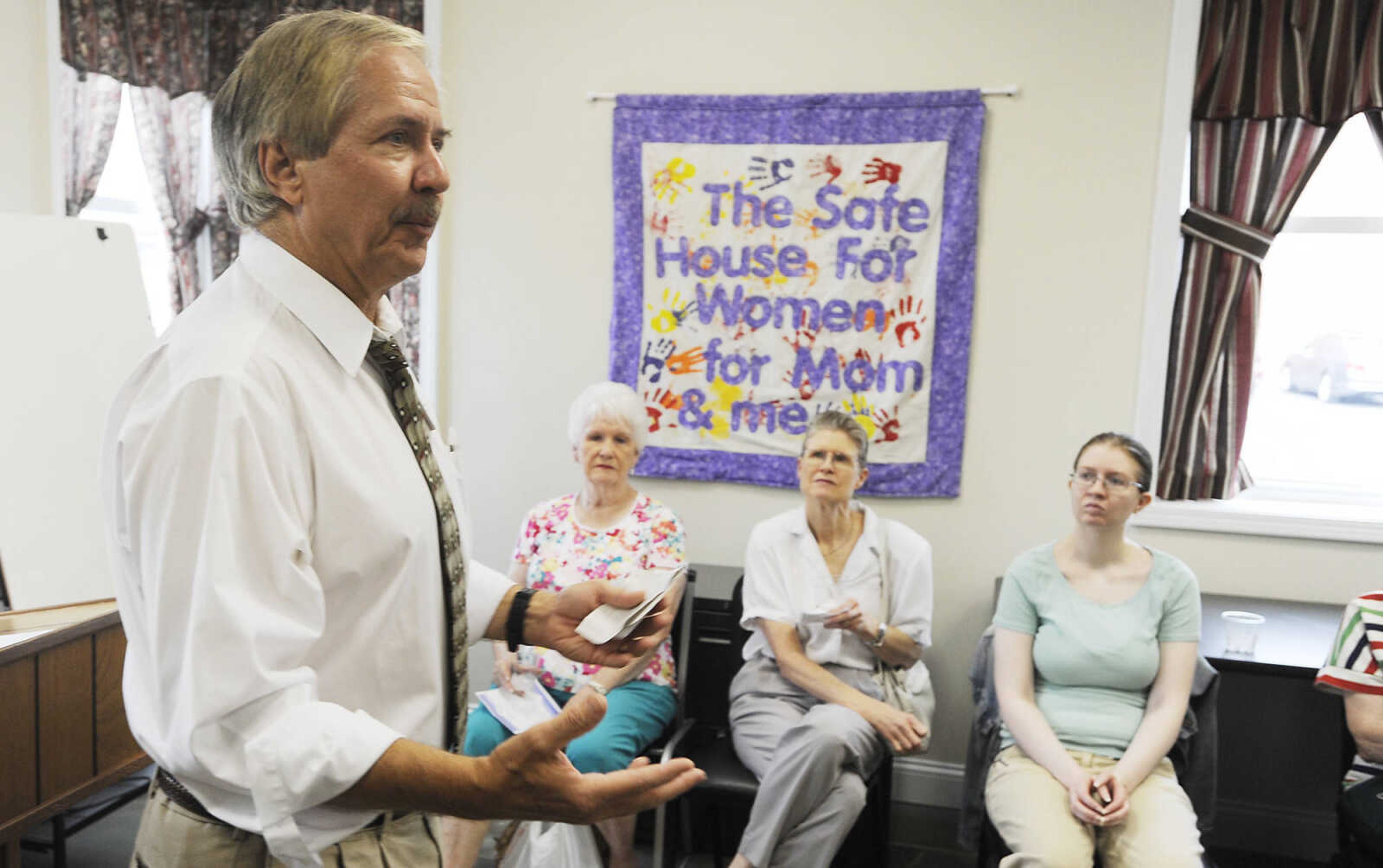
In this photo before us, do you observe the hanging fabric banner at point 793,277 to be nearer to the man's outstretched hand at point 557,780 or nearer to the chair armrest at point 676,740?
the chair armrest at point 676,740

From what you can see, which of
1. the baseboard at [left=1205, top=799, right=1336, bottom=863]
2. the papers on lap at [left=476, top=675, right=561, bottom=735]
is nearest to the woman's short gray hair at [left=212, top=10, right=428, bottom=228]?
the papers on lap at [left=476, top=675, right=561, bottom=735]

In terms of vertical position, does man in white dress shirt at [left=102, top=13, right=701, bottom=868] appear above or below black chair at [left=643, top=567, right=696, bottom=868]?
above

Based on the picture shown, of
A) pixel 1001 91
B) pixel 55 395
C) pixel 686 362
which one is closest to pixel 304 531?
pixel 55 395

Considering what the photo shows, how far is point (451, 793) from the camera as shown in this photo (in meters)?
0.83

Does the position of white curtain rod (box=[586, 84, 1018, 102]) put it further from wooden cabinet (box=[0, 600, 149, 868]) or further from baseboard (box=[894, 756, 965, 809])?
wooden cabinet (box=[0, 600, 149, 868])

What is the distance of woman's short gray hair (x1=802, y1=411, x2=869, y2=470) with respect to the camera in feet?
8.81

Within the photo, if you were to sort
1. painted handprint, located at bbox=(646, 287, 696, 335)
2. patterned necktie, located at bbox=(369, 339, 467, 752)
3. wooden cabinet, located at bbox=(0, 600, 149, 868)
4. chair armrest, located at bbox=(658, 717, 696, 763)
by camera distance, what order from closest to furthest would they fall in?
patterned necktie, located at bbox=(369, 339, 467, 752)
wooden cabinet, located at bbox=(0, 600, 149, 868)
chair armrest, located at bbox=(658, 717, 696, 763)
painted handprint, located at bbox=(646, 287, 696, 335)

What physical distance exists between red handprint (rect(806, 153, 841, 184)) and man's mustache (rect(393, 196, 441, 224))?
7.63ft

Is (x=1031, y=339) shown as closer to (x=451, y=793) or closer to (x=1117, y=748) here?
(x=1117, y=748)

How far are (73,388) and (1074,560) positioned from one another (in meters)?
2.57

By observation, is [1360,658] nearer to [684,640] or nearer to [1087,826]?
[1087,826]

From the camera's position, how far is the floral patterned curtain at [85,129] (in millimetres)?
3227

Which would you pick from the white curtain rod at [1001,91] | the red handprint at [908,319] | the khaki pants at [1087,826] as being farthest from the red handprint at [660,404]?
the khaki pants at [1087,826]

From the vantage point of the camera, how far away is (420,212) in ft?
3.30
